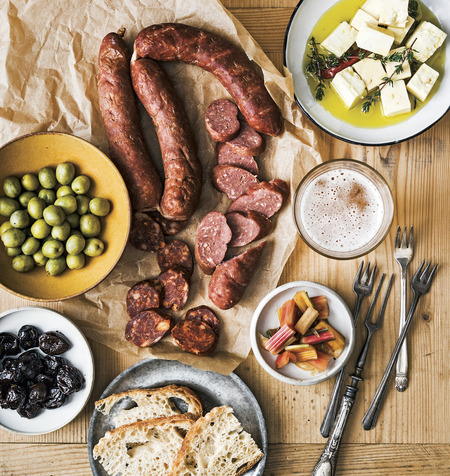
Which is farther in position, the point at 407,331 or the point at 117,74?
the point at 407,331

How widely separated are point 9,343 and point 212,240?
2.98 feet

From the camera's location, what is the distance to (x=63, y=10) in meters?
1.91

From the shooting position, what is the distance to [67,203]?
181 cm

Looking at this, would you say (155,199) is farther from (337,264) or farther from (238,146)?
(337,264)

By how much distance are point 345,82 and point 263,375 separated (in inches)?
46.8

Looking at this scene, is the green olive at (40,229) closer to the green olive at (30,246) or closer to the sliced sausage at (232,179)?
the green olive at (30,246)

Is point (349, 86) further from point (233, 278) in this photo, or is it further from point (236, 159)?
point (233, 278)

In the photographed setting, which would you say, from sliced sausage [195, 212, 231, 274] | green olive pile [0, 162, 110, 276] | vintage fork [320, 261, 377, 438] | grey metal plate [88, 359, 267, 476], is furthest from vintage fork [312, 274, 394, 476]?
green olive pile [0, 162, 110, 276]

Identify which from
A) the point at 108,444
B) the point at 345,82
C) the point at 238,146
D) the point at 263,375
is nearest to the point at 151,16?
the point at 238,146

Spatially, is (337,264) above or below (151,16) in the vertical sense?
below

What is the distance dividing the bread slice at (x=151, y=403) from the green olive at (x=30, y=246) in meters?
0.65

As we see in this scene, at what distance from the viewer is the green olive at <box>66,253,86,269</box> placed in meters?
1.83

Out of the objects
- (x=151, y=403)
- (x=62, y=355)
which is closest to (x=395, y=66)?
(x=151, y=403)

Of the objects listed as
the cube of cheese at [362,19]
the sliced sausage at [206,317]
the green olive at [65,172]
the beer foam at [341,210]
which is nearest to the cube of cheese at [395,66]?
the cube of cheese at [362,19]
